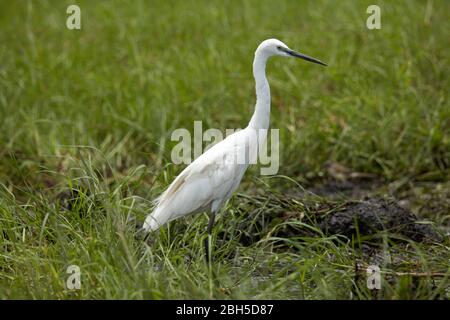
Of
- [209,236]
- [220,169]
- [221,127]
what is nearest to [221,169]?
[220,169]

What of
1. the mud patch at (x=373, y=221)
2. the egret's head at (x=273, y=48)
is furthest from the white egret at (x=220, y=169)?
the mud patch at (x=373, y=221)

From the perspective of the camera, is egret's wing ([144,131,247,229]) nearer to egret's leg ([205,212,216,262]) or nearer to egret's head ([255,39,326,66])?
egret's leg ([205,212,216,262])

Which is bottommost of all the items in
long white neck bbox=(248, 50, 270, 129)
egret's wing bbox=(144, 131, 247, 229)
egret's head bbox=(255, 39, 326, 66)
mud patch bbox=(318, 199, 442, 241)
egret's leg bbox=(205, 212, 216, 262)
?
mud patch bbox=(318, 199, 442, 241)

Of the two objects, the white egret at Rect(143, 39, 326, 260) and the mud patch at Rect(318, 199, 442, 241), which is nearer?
the white egret at Rect(143, 39, 326, 260)

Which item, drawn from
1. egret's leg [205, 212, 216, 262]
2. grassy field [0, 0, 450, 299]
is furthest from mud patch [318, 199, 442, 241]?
egret's leg [205, 212, 216, 262]

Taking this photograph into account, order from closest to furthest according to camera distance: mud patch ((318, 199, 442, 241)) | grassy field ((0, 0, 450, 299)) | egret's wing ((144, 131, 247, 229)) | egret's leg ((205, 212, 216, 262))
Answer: grassy field ((0, 0, 450, 299)) < egret's leg ((205, 212, 216, 262)) < egret's wing ((144, 131, 247, 229)) < mud patch ((318, 199, 442, 241))

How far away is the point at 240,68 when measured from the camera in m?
8.39

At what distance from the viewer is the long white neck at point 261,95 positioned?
462 centimetres

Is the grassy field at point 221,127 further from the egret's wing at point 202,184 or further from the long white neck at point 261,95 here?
the long white neck at point 261,95

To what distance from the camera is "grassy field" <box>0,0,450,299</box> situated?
405 cm

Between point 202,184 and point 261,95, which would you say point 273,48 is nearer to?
point 261,95

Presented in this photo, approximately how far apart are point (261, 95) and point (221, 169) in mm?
465
